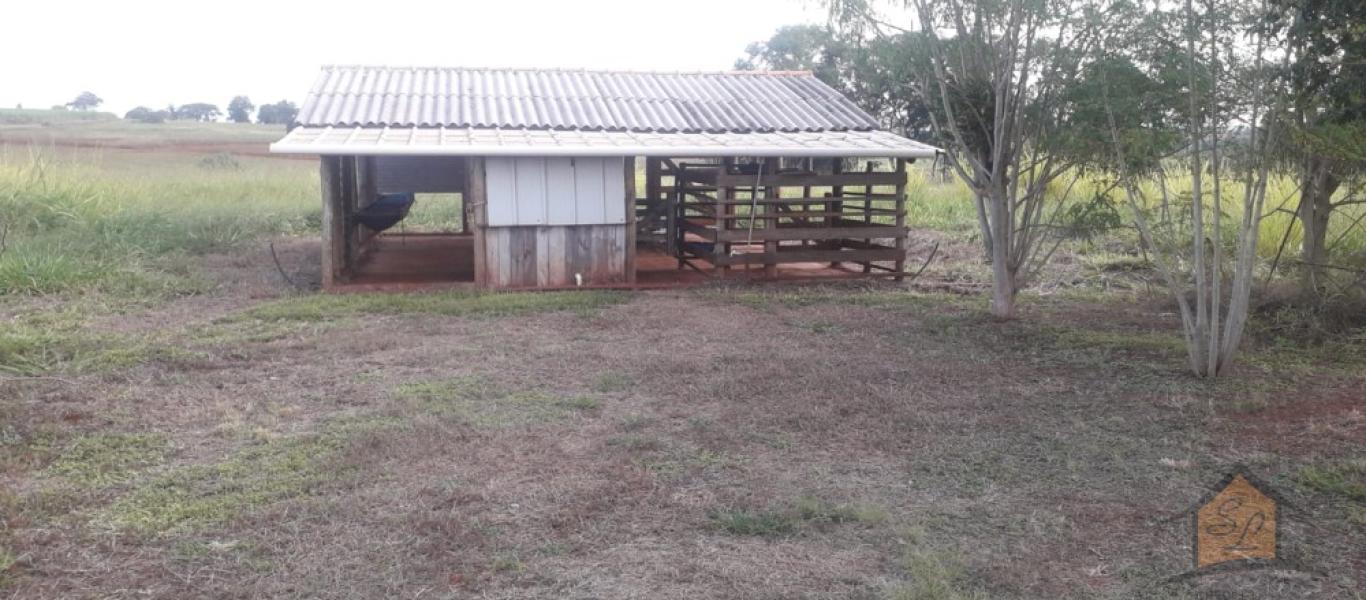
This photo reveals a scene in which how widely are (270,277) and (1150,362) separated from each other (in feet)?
31.1

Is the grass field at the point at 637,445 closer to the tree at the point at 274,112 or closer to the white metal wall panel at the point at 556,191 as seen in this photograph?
the white metal wall panel at the point at 556,191

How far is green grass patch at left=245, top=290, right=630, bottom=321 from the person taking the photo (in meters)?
10.3

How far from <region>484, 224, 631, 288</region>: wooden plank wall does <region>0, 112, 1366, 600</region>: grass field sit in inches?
28.5

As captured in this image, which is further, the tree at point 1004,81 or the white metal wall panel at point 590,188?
the white metal wall panel at point 590,188

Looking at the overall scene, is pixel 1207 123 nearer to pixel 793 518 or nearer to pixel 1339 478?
pixel 1339 478

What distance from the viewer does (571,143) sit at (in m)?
11.9

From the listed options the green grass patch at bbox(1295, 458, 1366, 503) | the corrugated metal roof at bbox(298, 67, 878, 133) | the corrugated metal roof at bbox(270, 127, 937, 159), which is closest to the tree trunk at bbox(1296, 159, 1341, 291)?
the corrugated metal roof at bbox(270, 127, 937, 159)

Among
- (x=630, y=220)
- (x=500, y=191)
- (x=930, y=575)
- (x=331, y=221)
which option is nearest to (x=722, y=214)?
(x=630, y=220)

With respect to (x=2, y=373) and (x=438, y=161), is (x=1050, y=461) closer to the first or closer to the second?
(x=2, y=373)

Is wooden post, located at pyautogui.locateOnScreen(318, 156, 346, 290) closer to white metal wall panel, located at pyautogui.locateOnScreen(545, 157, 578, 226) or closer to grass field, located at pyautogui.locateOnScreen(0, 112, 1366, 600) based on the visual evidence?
grass field, located at pyautogui.locateOnScreen(0, 112, 1366, 600)

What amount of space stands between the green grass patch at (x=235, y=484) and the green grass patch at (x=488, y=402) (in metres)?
0.64

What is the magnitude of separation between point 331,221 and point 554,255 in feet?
7.95

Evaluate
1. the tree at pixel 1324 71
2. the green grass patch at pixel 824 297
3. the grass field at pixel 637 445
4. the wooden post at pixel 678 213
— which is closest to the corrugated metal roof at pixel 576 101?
the wooden post at pixel 678 213

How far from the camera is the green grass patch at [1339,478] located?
17.0 ft
